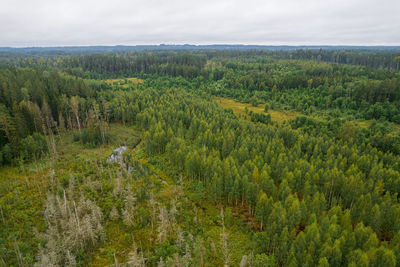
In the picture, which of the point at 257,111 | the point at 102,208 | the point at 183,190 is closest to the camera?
the point at 102,208

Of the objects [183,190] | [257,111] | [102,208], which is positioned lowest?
[183,190]

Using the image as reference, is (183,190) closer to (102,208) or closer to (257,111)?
(102,208)

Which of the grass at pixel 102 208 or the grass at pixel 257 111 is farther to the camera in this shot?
the grass at pixel 257 111

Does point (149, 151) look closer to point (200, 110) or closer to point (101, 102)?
point (200, 110)

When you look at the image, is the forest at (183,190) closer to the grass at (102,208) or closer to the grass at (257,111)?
the grass at (102,208)

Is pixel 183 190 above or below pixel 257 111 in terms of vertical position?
below

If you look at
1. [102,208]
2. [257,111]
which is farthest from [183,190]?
[257,111]

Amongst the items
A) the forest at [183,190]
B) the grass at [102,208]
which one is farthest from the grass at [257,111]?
the grass at [102,208]

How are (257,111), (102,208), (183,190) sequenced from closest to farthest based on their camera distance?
1. (102,208)
2. (183,190)
3. (257,111)

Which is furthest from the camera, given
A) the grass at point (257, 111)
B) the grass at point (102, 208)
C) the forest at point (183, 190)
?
the grass at point (257, 111)

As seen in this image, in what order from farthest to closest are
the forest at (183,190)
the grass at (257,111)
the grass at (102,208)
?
the grass at (257,111) < the grass at (102,208) < the forest at (183,190)

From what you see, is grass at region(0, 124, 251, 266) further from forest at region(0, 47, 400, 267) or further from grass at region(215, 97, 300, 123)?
grass at region(215, 97, 300, 123)
